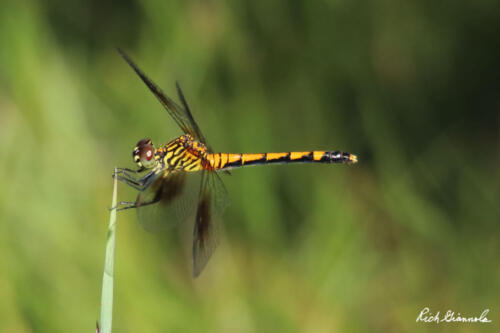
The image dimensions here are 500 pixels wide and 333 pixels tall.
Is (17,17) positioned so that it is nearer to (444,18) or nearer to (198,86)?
(198,86)

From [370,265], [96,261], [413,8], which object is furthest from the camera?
[413,8]

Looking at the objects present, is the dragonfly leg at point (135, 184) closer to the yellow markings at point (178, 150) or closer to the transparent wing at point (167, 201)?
the transparent wing at point (167, 201)

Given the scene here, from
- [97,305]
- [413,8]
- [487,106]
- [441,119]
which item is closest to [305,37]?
[413,8]

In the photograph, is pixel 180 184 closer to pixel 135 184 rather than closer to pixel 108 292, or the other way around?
pixel 135 184
